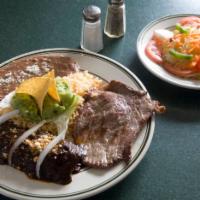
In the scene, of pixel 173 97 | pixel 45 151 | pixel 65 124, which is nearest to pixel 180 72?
pixel 173 97

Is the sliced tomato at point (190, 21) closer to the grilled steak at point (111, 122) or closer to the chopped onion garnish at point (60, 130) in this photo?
the grilled steak at point (111, 122)

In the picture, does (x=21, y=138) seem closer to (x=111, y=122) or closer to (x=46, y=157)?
(x=46, y=157)

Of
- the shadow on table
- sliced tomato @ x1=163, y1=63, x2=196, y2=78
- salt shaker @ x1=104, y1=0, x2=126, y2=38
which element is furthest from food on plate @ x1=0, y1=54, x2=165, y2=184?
salt shaker @ x1=104, y1=0, x2=126, y2=38

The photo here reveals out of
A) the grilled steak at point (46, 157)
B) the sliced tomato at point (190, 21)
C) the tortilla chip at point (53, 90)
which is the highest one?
the sliced tomato at point (190, 21)

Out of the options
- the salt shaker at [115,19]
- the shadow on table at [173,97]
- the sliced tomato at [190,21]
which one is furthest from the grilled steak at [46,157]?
the sliced tomato at [190,21]

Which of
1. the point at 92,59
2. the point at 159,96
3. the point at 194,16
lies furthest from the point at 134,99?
the point at 194,16

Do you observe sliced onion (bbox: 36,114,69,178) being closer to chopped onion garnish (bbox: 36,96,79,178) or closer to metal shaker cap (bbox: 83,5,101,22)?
chopped onion garnish (bbox: 36,96,79,178)

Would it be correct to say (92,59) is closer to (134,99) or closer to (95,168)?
(134,99)
